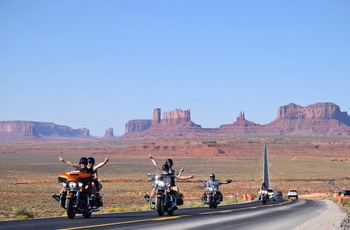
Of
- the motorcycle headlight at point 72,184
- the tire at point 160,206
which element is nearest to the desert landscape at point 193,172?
the tire at point 160,206

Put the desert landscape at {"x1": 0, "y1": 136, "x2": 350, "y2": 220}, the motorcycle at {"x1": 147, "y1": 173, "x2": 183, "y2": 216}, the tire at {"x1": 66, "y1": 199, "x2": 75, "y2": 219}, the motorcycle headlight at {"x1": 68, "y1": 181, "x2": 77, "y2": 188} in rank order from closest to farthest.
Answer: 1. the motorcycle headlight at {"x1": 68, "y1": 181, "x2": 77, "y2": 188}
2. the tire at {"x1": 66, "y1": 199, "x2": 75, "y2": 219}
3. the motorcycle at {"x1": 147, "y1": 173, "x2": 183, "y2": 216}
4. the desert landscape at {"x1": 0, "y1": 136, "x2": 350, "y2": 220}

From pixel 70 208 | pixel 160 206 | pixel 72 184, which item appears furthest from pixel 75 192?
pixel 160 206

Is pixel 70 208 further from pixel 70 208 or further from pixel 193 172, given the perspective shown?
pixel 193 172

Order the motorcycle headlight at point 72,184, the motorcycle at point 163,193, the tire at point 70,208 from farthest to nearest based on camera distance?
the motorcycle at point 163,193
the tire at point 70,208
the motorcycle headlight at point 72,184

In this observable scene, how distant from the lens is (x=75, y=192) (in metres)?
15.3

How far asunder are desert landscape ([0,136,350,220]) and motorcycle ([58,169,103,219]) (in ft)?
26.4

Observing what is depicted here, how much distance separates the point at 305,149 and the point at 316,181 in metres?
92.7

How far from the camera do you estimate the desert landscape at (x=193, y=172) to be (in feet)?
162

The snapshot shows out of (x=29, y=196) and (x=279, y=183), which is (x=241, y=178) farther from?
(x=29, y=196)

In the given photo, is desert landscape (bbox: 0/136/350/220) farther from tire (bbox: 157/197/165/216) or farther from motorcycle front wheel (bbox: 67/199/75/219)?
motorcycle front wheel (bbox: 67/199/75/219)

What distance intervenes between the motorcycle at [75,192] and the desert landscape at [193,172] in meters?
8.04

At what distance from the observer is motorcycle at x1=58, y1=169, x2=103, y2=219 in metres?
15.3

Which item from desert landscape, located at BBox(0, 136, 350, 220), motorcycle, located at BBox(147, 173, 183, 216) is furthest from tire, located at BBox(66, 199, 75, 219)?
desert landscape, located at BBox(0, 136, 350, 220)

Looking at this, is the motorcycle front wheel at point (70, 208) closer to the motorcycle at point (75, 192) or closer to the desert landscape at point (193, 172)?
the motorcycle at point (75, 192)
